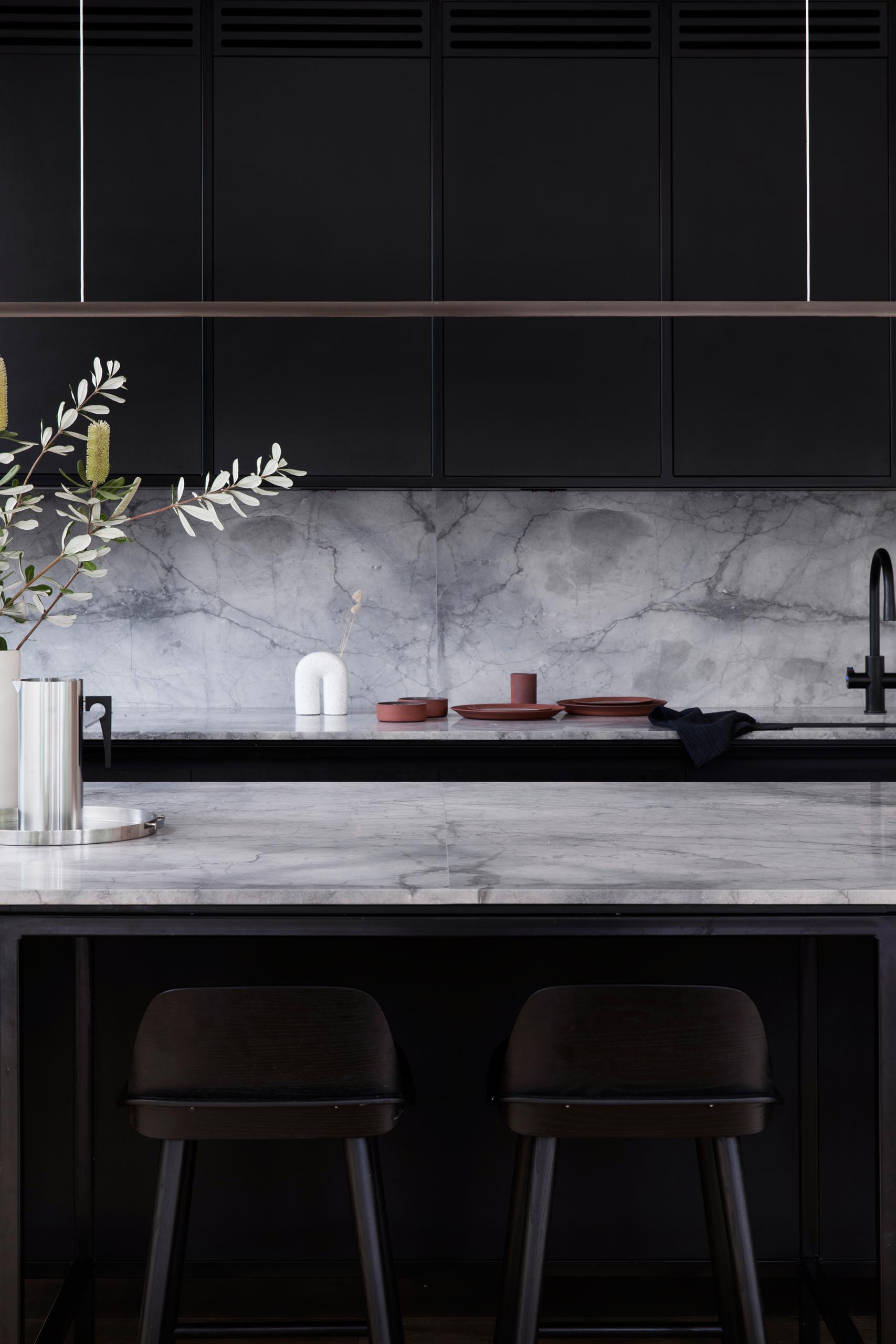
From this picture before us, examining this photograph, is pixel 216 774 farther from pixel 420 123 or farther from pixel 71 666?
pixel 420 123

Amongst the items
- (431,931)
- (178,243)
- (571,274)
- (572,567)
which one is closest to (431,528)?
(572,567)

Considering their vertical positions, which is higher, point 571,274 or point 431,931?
point 571,274

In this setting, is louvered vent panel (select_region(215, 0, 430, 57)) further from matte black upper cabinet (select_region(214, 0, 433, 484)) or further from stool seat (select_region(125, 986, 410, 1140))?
stool seat (select_region(125, 986, 410, 1140))

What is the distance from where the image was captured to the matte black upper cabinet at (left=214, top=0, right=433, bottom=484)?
3.54 meters

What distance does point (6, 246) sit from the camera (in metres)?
3.51

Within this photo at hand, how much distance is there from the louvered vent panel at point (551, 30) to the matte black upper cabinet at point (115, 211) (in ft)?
2.76

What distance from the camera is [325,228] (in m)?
3.56

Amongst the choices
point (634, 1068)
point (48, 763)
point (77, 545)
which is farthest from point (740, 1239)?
point (77, 545)

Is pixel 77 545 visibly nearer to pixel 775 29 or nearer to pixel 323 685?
pixel 323 685

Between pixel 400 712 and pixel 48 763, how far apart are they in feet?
6.19

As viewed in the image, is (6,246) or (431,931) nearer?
(431,931)

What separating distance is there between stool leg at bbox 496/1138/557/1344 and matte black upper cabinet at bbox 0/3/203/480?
272 cm

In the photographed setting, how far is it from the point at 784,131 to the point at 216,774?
2675 millimetres

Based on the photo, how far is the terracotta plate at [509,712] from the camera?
3486mm
